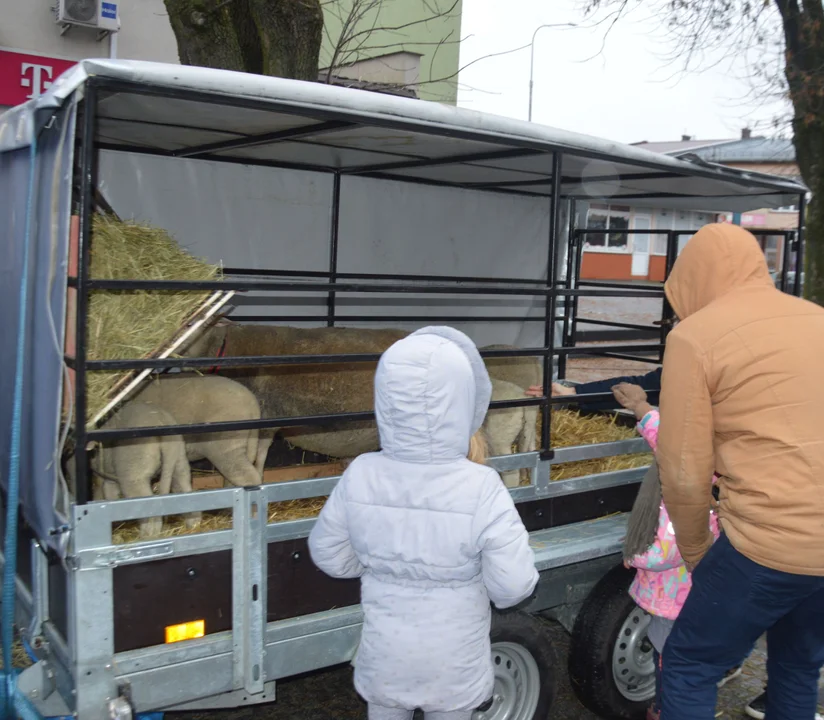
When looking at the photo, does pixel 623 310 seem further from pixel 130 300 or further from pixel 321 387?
pixel 130 300

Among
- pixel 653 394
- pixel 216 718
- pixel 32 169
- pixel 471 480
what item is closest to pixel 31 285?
pixel 32 169

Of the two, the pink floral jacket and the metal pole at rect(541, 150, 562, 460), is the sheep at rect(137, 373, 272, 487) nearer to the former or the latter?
the metal pole at rect(541, 150, 562, 460)

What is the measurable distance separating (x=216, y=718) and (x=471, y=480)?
2.26 meters

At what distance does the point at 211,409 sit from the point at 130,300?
66 centimetres

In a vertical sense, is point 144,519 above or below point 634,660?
above

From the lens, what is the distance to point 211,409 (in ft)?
11.8

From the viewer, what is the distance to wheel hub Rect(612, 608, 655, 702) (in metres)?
3.74

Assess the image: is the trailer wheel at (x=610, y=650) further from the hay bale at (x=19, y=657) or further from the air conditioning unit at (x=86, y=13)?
the air conditioning unit at (x=86, y=13)

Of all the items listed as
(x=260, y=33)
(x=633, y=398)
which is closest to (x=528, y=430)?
(x=633, y=398)

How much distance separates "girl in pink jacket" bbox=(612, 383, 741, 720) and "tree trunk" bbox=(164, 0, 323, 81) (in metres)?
4.28

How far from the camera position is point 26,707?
98.0 inches

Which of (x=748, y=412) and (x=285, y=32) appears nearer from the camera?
(x=748, y=412)

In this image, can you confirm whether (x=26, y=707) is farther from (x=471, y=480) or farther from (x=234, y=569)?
(x=471, y=480)

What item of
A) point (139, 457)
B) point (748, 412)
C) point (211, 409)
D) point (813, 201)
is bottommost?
point (139, 457)
